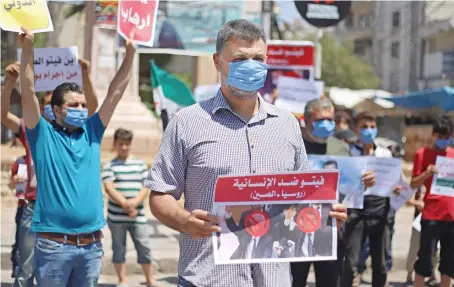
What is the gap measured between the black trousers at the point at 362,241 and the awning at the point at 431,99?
19.9 m

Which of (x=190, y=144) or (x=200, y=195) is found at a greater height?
(x=190, y=144)

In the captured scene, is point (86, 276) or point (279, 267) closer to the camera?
point (279, 267)

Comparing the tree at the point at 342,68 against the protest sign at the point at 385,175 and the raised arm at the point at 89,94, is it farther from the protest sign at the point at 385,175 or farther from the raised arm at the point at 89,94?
the raised arm at the point at 89,94

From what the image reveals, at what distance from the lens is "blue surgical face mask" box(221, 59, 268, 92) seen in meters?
3.18

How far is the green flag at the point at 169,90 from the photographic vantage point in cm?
973

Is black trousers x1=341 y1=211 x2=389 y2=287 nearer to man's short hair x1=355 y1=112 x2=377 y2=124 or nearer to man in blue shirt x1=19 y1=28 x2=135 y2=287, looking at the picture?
man's short hair x1=355 y1=112 x2=377 y2=124

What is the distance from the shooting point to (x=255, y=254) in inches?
121

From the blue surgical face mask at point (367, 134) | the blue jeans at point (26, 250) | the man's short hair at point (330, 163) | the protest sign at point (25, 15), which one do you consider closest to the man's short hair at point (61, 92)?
the protest sign at point (25, 15)

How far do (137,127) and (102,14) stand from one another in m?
8.93

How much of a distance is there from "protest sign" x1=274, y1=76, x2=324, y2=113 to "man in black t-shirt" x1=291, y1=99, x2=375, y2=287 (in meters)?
3.84

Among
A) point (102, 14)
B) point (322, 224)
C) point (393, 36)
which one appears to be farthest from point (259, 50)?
point (393, 36)

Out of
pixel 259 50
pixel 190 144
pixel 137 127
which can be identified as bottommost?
pixel 137 127

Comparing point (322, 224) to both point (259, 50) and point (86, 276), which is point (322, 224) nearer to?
point (259, 50)

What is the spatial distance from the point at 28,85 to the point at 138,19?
1.57 meters
